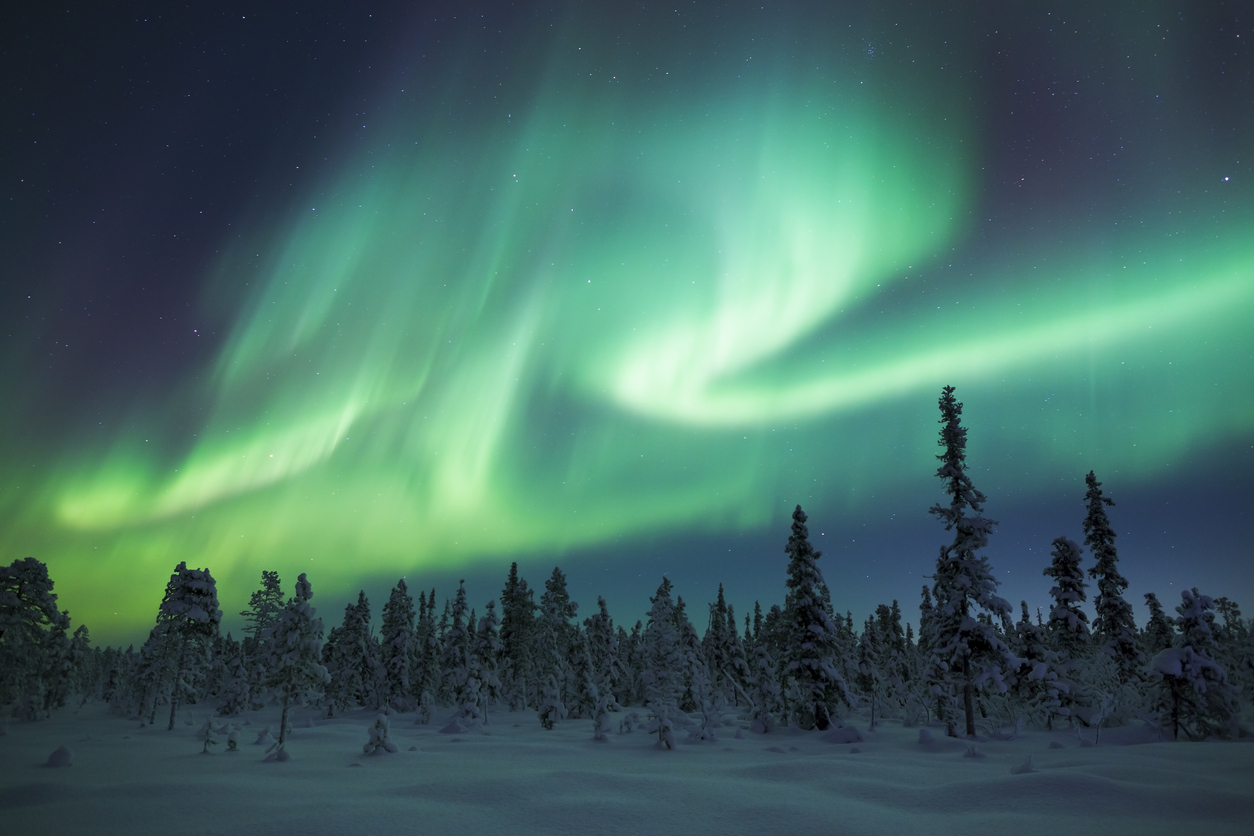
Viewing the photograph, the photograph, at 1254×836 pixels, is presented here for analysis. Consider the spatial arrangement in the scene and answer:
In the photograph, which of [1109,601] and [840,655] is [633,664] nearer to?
[840,655]

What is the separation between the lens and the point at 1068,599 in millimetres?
42844

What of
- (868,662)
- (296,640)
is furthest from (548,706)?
(868,662)

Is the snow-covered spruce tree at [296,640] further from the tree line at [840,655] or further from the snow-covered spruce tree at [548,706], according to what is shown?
the snow-covered spruce tree at [548,706]

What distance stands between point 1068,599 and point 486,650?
4501 centimetres

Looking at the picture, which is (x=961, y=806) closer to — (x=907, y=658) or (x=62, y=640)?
(x=907, y=658)

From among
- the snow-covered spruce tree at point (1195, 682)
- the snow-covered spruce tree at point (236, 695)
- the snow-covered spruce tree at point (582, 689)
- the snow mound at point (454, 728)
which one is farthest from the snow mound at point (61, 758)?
the snow-covered spruce tree at point (236, 695)

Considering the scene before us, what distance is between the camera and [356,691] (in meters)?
77.1

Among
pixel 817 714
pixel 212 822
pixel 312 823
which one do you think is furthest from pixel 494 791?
pixel 817 714

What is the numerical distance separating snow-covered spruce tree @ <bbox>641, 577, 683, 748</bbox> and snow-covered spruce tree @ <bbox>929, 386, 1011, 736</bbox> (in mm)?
15955

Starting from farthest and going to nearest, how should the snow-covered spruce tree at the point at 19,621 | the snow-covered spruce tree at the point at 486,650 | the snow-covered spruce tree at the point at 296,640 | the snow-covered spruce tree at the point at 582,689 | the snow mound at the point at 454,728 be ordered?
the snow-covered spruce tree at the point at 582,689 < the snow-covered spruce tree at the point at 486,650 < the snow mound at the point at 454,728 < the snow-covered spruce tree at the point at 296,640 < the snow-covered spruce tree at the point at 19,621

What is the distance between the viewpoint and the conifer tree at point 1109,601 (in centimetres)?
4362

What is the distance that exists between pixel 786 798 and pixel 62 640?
87.8 meters

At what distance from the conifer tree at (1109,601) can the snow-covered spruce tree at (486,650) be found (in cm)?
4606

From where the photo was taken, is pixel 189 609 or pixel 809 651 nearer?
pixel 809 651
